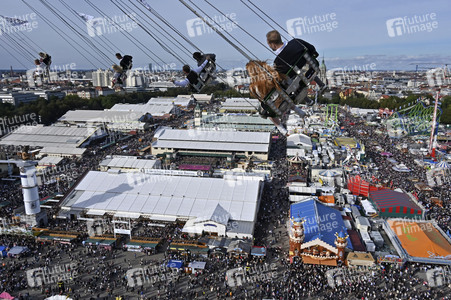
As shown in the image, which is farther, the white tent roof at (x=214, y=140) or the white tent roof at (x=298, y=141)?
the white tent roof at (x=298, y=141)

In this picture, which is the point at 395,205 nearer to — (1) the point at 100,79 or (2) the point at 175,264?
(2) the point at 175,264

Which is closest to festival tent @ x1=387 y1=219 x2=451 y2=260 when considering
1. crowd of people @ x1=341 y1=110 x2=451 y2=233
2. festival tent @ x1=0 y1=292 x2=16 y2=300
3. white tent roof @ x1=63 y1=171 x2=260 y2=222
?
crowd of people @ x1=341 y1=110 x2=451 y2=233

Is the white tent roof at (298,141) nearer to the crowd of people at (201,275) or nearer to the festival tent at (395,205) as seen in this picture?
the festival tent at (395,205)

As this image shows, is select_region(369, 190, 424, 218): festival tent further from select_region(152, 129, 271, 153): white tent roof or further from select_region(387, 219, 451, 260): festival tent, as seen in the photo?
select_region(152, 129, 271, 153): white tent roof

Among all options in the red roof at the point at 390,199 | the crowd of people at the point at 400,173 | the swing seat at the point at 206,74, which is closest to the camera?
the swing seat at the point at 206,74

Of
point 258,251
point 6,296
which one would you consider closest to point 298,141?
point 258,251

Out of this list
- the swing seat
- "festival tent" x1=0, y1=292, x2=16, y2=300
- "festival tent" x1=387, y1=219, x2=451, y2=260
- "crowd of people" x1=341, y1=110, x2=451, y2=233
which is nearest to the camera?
the swing seat

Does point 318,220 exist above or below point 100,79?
below

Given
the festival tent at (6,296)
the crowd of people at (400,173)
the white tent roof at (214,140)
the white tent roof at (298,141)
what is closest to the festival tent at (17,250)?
the festival tent at (6,296)

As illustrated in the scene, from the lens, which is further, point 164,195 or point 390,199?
point 164,195

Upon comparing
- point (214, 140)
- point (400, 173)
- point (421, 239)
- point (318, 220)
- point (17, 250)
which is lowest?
point (400, 173)
